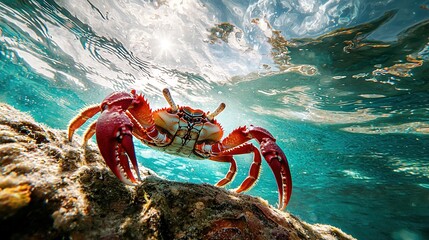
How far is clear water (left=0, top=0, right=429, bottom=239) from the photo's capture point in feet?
23.2

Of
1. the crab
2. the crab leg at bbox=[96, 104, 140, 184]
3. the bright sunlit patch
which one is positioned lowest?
the crab leg at bbox=[96, 104, 140, 184]

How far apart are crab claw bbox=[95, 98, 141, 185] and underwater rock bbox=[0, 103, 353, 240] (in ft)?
0.62

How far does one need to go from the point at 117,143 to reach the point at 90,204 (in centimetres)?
50

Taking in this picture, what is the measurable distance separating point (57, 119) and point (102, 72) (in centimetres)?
1654

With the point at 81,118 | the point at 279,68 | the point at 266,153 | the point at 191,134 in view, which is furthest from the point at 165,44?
the point at 266,153

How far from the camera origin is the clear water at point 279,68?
278 inches

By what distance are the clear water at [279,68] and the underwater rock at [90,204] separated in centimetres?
700

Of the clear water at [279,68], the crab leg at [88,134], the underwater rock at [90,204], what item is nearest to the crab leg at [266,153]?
the underwater rock at [90,204]

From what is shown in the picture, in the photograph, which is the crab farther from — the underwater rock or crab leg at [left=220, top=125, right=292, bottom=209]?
the underwater rock

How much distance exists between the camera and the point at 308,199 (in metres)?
25.8

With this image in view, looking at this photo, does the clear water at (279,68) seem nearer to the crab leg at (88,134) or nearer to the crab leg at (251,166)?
the crab leg at (251,166)

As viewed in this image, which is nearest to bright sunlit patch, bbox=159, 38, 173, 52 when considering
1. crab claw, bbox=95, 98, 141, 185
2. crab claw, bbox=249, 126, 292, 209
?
crab claw, bbox=249, 126, 292, 209

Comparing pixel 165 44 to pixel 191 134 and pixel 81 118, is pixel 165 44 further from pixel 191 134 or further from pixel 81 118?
pixel 81 118

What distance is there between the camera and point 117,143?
1.76m
